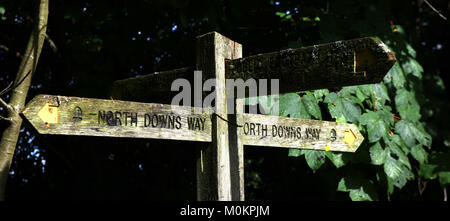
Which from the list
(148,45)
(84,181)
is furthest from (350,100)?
(84,181)

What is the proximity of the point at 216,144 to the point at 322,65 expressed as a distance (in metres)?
0.55

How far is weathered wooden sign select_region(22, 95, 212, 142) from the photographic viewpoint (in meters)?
1.90

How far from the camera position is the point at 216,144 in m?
2.26

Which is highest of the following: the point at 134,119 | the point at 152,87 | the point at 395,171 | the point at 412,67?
the point at 412,67

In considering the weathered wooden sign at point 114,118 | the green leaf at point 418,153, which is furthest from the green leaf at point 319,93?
the weathered wooden sign at point 114,118

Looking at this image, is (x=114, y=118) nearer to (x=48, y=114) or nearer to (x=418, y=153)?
(x=48, y=114)

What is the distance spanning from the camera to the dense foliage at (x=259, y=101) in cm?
372

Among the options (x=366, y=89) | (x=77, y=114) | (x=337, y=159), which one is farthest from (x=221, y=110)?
(x=366, y=89)

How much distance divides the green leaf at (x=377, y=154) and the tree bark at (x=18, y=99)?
2.25 m

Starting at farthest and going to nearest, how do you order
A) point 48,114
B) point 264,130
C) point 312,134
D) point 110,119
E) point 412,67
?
point 412,67 → point 312,134 → point 264,130 → point 110,119 → point 48,114

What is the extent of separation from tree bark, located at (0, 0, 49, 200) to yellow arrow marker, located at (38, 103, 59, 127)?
92cm

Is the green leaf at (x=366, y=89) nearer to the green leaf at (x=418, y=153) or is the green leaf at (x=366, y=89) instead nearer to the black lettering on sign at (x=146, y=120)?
the green leaf at (x=418, y=153)

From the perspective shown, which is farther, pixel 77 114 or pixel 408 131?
pixel 408 131

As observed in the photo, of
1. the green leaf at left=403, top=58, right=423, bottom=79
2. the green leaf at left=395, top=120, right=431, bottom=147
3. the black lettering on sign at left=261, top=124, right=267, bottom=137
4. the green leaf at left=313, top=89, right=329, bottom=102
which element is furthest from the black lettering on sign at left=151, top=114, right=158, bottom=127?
the green leaf at left=403, top=58, right=423, bottom=79
